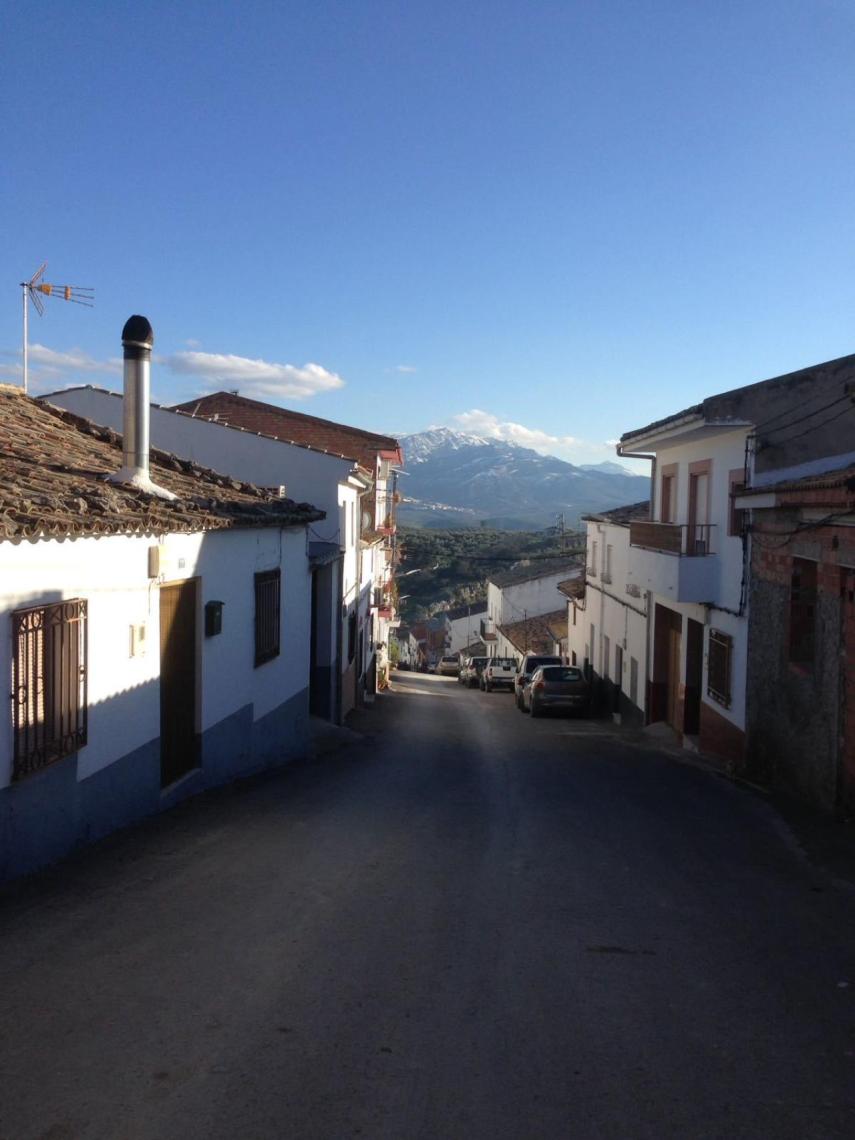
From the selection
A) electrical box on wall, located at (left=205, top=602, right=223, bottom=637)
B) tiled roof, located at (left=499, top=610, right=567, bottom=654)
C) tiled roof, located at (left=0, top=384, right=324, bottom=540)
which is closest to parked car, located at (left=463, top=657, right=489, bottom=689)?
tiled roof, located at (left=499, top=610, right=567, bottom=654)

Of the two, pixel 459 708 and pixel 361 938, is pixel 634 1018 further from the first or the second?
pixel 459 708

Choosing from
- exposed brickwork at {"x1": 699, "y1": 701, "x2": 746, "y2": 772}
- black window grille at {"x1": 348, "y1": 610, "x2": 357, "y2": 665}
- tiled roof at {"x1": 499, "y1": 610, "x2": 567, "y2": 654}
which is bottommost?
tiled roof at {"x1": 499, "y1": 610, "x2": 567, "y2": 654}

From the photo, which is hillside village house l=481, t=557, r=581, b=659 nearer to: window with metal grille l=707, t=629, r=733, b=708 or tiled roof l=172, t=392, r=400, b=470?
tiled roof l=172, t=392, r=400, b=470

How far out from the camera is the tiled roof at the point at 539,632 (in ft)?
152

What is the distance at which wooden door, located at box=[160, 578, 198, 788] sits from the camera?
9273 millimetres

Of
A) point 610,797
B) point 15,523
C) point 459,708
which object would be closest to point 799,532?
point 610,797

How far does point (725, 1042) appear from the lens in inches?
177

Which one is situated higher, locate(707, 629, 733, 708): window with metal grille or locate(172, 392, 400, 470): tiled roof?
locate(172, 392, 400, 470): tiled roof

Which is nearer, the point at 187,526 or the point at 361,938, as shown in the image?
the point at 361,938

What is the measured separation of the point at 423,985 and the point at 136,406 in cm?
707

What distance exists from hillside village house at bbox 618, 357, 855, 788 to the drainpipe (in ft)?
23.4

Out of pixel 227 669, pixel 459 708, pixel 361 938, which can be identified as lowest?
pixel 459 708

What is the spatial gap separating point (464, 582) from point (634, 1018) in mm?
83894

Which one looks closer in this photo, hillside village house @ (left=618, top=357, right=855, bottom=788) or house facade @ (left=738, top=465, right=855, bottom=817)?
house facade @ (left=738, top=465, right=855, bottom=817)
